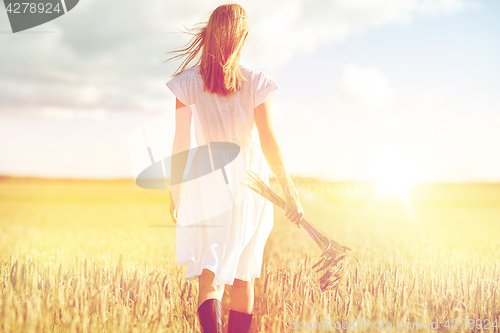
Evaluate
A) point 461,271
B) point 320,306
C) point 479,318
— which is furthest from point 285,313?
point 461,271

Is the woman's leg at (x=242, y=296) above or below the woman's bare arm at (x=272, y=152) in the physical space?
below

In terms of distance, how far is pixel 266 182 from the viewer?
201 centimetres

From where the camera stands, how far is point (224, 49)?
179cm

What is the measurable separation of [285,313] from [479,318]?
53.0 inches

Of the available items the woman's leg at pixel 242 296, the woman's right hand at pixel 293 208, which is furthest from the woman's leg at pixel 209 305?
the woman's right hand at pixel 293 208

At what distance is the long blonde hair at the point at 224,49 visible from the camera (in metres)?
1.77

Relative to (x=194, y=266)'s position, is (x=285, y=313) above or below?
below

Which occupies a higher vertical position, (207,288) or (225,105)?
(225,105)

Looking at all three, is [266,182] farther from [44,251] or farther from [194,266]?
[44,251]

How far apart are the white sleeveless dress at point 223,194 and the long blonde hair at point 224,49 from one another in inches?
2.0

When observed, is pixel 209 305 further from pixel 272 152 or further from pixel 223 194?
pixel 272 152

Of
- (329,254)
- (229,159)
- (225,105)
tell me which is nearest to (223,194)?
(229,159)

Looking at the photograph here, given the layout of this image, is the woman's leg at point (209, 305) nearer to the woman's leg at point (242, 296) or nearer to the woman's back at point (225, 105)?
the woman's leg at point (242, 296)

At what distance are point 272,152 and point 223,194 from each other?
1.15 ft
